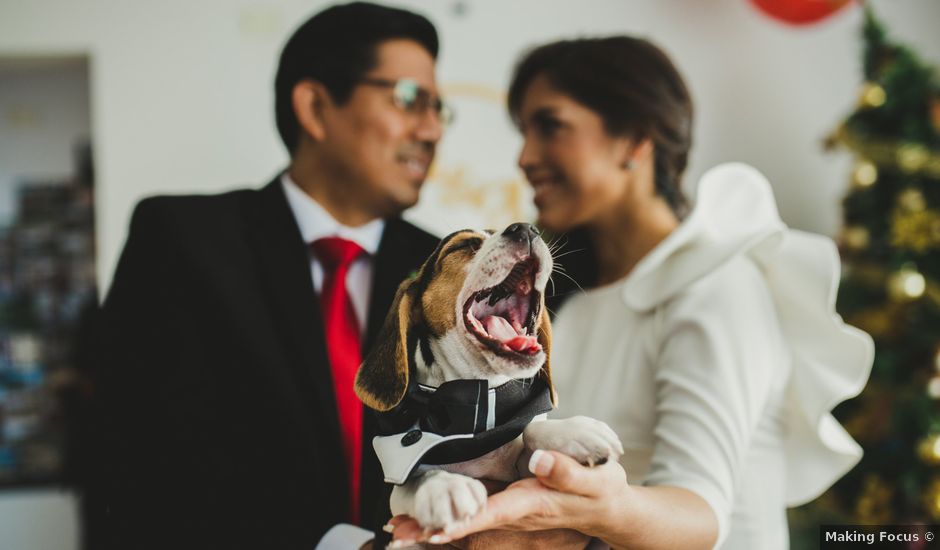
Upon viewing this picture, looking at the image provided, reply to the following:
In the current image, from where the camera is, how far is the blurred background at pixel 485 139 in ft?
6.18

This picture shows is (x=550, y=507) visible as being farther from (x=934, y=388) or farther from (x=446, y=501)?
(x=934, y=388)

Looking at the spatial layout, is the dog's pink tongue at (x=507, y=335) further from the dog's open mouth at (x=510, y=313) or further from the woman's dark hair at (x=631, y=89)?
the woman's dark hair at (x=631, y=89)

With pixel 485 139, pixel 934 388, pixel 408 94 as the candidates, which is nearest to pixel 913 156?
pixel 934 388

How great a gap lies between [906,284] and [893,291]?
0.12 feet

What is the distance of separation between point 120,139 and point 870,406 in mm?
2265

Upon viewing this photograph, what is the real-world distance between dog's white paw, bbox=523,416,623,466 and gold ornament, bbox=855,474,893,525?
190cm

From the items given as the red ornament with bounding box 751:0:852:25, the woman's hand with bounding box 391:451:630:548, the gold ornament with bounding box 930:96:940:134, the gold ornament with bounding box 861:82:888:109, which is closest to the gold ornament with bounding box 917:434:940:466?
the gold ornament with bounding box 930:96:940:134

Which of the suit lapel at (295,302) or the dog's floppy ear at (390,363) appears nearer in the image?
the dog's floppy ear at (390,363)

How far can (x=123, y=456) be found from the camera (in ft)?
2.27

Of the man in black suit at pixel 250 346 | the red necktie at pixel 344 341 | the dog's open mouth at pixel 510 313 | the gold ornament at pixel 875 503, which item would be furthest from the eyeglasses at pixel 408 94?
the gold ornament at pixel 875 503

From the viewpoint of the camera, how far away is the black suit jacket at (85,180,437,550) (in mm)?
599

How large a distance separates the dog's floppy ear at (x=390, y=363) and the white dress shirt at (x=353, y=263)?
14 cm

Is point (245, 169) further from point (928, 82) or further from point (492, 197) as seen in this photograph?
point (928, 82)

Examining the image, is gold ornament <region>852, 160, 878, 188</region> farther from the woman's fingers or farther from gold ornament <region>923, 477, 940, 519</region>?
the woman's fingers
